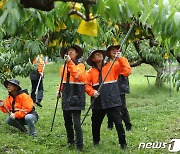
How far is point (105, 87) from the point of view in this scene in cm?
518

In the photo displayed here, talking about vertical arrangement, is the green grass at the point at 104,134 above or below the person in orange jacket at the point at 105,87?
below

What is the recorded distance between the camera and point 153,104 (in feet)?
36.6

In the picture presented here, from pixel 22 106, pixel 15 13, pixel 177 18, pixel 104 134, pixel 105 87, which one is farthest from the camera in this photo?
pixel 104 134

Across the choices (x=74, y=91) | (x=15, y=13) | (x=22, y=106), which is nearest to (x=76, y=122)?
(x=74, y=91)

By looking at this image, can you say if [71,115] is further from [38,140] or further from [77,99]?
[38,140]

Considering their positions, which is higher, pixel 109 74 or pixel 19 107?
pixel 109 74

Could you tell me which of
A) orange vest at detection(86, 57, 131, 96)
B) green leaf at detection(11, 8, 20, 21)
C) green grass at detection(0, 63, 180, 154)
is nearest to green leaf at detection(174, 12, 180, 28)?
green leaf at detection(11, 8, 20, 21)

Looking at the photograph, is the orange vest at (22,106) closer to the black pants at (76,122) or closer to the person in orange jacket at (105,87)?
the black pants at (76,122)

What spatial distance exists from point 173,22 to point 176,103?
879 centimetres

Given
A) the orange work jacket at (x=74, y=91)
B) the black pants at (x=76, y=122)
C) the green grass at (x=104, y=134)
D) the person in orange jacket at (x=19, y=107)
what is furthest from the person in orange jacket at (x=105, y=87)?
the person in orange jacket at (x=19, y=107)

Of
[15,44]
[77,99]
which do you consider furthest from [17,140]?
[15,44]

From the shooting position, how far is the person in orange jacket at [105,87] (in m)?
5.15

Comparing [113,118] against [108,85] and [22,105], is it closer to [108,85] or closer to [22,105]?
[108,85]

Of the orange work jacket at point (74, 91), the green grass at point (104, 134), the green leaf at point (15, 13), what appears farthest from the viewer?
the green grass at point (104, 134)
